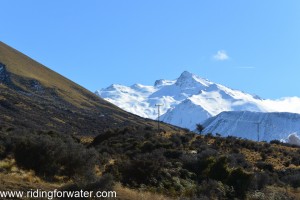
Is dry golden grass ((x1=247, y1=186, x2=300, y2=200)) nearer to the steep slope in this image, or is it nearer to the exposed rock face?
the steep slope

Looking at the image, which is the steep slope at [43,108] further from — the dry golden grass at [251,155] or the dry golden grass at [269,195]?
the dry golden grass at [269,195]

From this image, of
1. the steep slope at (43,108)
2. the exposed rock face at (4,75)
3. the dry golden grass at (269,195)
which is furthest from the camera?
the exposed rock face at (4,75)

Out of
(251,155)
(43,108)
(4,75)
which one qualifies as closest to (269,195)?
(251,155)

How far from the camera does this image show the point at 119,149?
42.2m

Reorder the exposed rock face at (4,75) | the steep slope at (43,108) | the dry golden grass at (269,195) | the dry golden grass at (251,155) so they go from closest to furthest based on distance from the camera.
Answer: the dry golden grass at (269,195), the dry golden grass at (251,155), the steep slope at (43,108), the exposed rock face at (4,75)

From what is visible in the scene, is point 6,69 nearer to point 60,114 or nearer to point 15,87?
point 15,87

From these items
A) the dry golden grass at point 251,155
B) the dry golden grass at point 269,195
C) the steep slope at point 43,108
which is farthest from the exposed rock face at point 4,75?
the dry golden grass at point 269,195

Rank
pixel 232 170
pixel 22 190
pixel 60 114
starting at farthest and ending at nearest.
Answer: pixel 60 114 → pixel 232 170 → pixel 22 190

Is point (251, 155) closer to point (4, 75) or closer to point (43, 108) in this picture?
point (43, 108)

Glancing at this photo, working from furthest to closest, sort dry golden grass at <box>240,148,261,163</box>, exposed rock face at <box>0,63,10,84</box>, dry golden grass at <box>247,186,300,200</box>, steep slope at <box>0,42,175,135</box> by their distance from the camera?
exposed rock face at <box>0,63,10,84</box> < steep slope at <box>0,42,175,135</box> < dry golden grass at <box>240,148,261,163</box> < dry golden grass at <box>247,186,300,200</box>

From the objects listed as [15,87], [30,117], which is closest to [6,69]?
[15,87]

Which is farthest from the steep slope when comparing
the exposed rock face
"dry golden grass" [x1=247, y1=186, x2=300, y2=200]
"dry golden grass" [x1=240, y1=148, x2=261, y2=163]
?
"dry golden grass" [x1=247, y1=186, x2=300, y2=200]

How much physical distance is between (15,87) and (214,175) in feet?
523

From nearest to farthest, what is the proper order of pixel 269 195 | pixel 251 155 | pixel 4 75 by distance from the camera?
pixel 269 195, pixel 251 155, pixel 4 75
